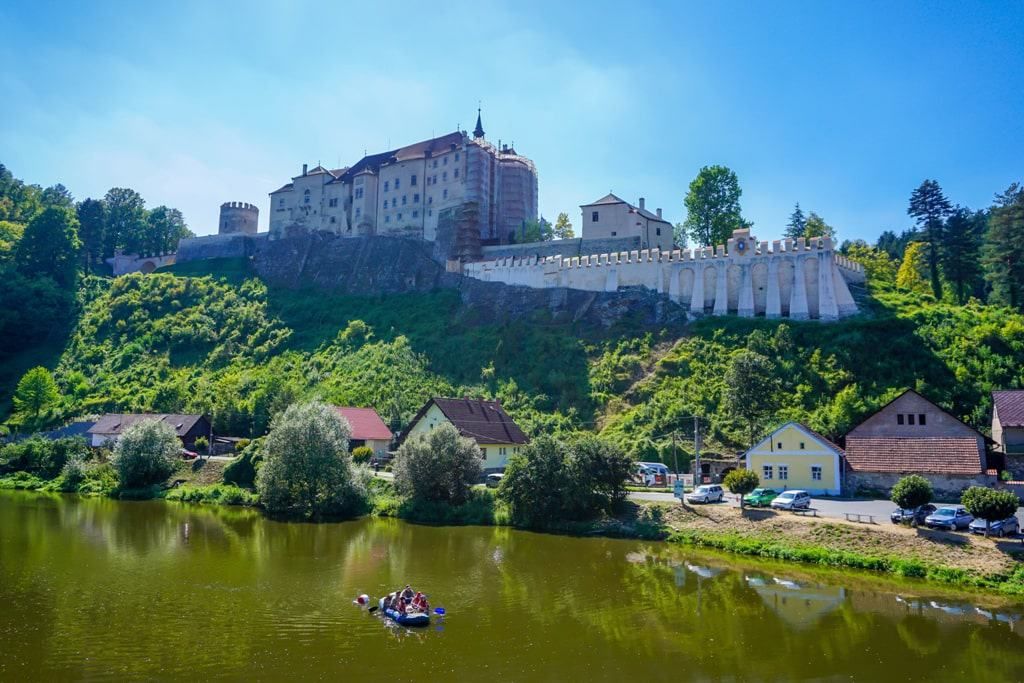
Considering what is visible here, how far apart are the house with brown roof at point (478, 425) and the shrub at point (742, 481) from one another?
13391 mm

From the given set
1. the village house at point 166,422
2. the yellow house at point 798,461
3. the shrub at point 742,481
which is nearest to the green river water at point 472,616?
the shrub at point 742,481

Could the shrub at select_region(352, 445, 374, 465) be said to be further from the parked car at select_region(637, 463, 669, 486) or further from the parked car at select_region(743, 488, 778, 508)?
the parked car at select_region(743, 488, 778, 508)

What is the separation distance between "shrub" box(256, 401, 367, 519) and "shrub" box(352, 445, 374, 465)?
736 cm

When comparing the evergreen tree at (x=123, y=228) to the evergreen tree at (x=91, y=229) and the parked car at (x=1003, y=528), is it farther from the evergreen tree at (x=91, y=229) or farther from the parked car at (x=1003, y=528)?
the parked car at (x=1003, y=528)

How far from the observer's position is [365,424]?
52.8 m

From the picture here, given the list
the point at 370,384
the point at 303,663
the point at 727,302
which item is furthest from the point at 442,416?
the point at 303,663

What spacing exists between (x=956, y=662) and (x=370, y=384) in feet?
160

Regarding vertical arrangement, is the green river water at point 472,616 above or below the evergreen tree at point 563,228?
below

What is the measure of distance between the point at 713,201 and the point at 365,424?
38.1 metres

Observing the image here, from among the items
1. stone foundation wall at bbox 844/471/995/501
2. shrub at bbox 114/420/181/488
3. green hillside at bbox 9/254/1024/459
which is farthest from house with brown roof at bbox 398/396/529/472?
stone foundation wall at bbox 844/471/995/501

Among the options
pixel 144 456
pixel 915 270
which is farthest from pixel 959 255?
pixel 144 456

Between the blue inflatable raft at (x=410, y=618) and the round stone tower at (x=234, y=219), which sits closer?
the blue inflatable raft at (x=410, y=618)

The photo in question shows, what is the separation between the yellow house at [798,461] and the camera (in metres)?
36.6

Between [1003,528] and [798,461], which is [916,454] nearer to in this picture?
[798,461]
